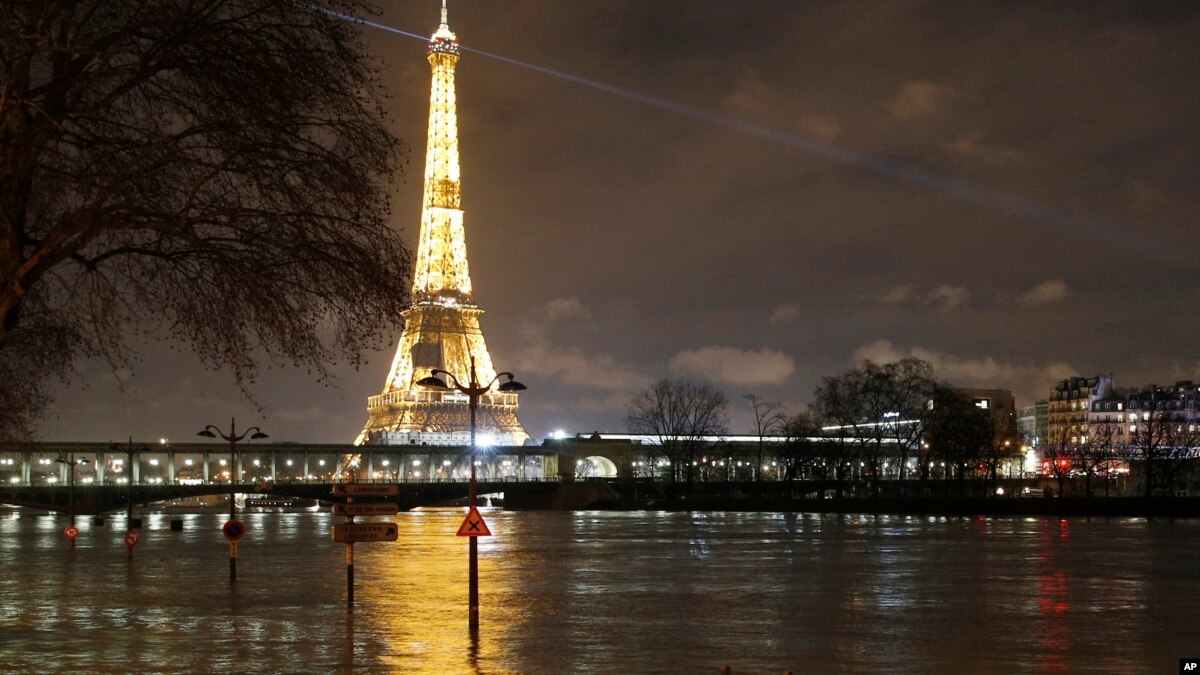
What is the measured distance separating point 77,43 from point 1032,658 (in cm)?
1520

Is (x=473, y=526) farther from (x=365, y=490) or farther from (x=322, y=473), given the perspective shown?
(x=322, y=473)

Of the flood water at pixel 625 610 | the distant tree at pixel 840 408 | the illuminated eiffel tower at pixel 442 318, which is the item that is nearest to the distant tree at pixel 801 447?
the distant tree at pixel 840 408

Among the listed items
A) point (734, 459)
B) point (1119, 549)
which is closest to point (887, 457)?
point (734, 459)

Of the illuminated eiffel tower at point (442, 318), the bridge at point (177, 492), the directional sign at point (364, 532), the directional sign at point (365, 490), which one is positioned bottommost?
the bridge at point (177, 492)

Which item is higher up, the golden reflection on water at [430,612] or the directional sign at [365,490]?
the directional sign at [365,490]

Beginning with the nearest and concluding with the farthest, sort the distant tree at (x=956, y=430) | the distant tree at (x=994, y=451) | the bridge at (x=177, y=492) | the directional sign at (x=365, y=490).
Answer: the directional sign at (x=365, y=490) < the distant tree at (x=956, y=430) < the bridge at (x=177, y=492) < the distant tree at (x=994, y=451)

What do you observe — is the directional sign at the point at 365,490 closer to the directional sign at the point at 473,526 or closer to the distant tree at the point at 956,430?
the directional sign at the point at 473,526

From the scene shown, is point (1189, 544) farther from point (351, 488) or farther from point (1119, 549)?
point (351, 488)

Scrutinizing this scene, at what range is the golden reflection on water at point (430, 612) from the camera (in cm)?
1958

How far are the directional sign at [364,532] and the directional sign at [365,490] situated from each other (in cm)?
61

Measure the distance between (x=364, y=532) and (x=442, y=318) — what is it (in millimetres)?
124916

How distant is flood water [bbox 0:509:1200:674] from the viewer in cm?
1958

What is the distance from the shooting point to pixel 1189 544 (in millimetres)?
50719

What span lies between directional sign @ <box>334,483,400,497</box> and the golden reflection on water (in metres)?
2.34
